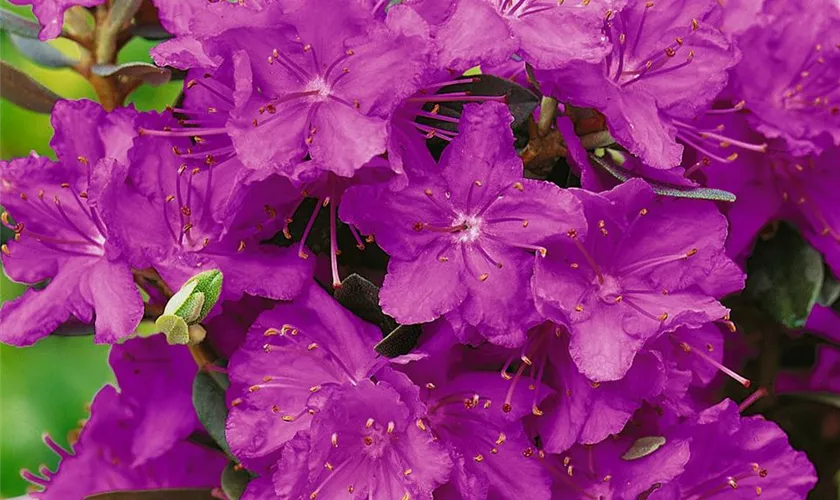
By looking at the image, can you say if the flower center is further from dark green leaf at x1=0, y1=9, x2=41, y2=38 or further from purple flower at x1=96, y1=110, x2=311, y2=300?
dark green leaf at x1=0, y1=9, x2=41, y2=38

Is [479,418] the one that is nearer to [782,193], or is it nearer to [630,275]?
[630,275]

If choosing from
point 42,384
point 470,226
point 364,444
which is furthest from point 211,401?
point 42,384

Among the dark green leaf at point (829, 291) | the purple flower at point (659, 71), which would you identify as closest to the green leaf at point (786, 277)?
the dark green leaf at point (829, 291)

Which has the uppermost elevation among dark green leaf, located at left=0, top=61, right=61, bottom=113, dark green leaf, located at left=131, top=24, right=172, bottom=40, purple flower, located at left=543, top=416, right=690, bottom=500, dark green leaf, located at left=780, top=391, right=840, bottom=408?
dark green leaf, located at left=131, top=24, right=172, bottom=40

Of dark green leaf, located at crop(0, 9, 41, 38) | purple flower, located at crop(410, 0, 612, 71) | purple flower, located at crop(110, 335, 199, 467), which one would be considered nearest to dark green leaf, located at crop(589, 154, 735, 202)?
purple flower, located at crop(410, 0, 612, 71)

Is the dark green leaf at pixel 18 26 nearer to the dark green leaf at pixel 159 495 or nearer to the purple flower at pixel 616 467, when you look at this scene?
the dark green leaf at pixel 159 495

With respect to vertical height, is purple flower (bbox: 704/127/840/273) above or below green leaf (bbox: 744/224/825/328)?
above

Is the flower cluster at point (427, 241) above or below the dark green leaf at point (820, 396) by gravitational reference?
above
